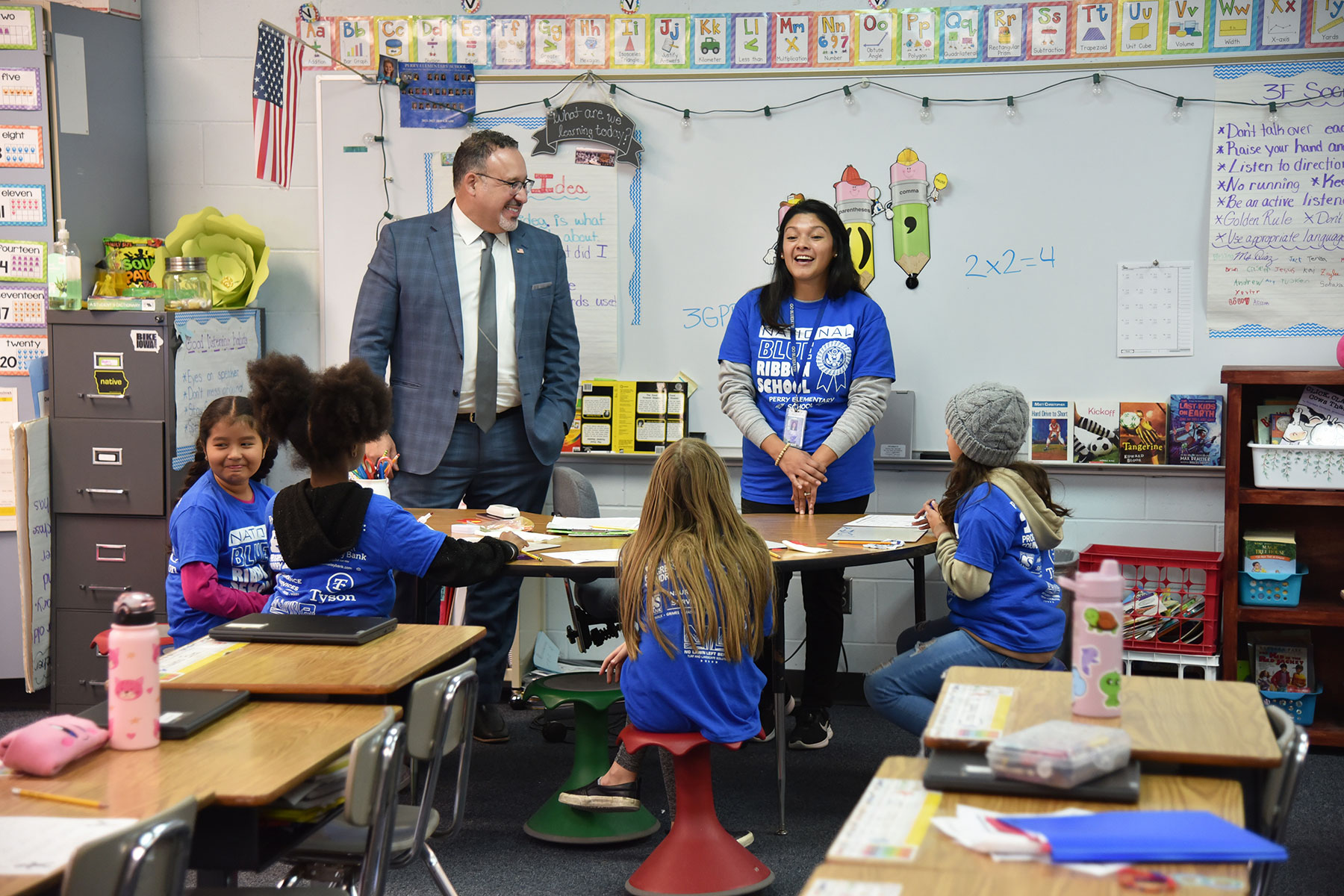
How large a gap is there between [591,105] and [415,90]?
641 mm

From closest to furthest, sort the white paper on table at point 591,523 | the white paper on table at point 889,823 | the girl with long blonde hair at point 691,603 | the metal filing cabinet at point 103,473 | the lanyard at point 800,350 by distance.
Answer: the white paper on table at point 889,823 → the girl with long blonde hair at point 691,603 → the white paper on table at point 591,523 → the lanyard at point 800,350 → the metal filing cabinet at point 103,473

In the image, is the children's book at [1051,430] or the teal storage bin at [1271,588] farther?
the children's book at [1051,430]

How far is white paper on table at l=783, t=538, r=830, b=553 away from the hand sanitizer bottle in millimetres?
2473

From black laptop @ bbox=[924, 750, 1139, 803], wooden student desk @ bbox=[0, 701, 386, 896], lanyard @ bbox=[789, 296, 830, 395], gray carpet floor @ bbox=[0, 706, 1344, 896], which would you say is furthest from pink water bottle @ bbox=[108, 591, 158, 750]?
lanyard @ bbox=[789, 296, 830, 395]

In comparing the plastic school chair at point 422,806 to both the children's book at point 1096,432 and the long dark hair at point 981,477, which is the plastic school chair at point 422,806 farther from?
the children's book at point 1096,432

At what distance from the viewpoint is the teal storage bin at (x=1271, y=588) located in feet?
12.2

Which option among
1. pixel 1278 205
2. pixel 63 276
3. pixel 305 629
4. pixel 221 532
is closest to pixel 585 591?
pixel 221 532

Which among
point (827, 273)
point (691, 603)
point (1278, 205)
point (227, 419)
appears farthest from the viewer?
point (1278, 205)

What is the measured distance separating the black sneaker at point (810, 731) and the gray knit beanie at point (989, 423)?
3.92ft

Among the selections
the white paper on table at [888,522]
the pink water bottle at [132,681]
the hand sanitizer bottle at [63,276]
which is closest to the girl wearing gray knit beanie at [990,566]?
the white paper on table at [888,522]

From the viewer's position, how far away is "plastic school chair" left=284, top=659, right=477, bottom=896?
1854mm

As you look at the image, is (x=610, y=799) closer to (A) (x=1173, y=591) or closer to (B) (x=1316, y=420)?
(A) (x=1173, y=591)

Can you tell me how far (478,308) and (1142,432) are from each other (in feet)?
7.19

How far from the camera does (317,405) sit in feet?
8.24
